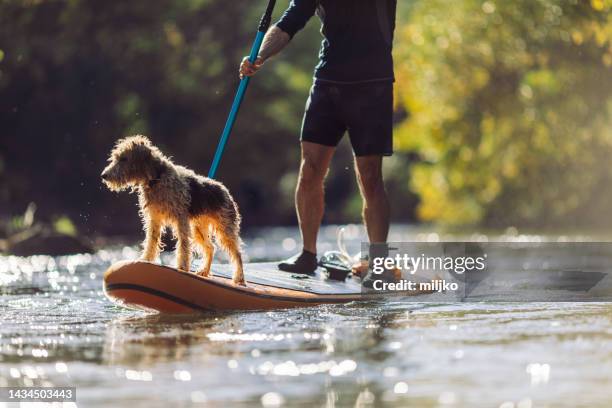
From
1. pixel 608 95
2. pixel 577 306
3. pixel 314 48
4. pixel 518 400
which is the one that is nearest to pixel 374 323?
pixel 577 306

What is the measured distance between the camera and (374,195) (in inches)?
371

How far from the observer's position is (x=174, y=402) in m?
5.20

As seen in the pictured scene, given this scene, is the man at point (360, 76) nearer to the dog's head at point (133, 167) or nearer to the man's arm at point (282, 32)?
the man's arm at point (282, 32)

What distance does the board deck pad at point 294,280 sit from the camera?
909 centimetres

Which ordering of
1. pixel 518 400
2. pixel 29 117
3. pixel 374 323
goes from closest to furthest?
pixel 518 400, pixel 374 323, pixel 29 117

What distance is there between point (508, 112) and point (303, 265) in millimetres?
19177

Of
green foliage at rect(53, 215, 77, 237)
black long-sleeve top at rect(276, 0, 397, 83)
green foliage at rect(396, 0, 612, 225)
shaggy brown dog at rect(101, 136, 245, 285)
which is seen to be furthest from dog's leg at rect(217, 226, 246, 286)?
green foliage at rect(396, 0, 612, 225)

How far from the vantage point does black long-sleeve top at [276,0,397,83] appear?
9.38 m

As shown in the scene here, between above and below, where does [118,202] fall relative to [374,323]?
above

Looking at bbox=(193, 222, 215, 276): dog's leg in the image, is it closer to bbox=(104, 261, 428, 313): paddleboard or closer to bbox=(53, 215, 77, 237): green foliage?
bbox=(104, 261, 428, 313): paddleboard

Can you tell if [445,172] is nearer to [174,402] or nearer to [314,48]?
[314,48]

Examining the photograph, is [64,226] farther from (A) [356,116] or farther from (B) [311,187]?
(A) [356,116]

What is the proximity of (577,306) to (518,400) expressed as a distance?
139 inches

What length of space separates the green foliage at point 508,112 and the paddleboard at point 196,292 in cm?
1541
